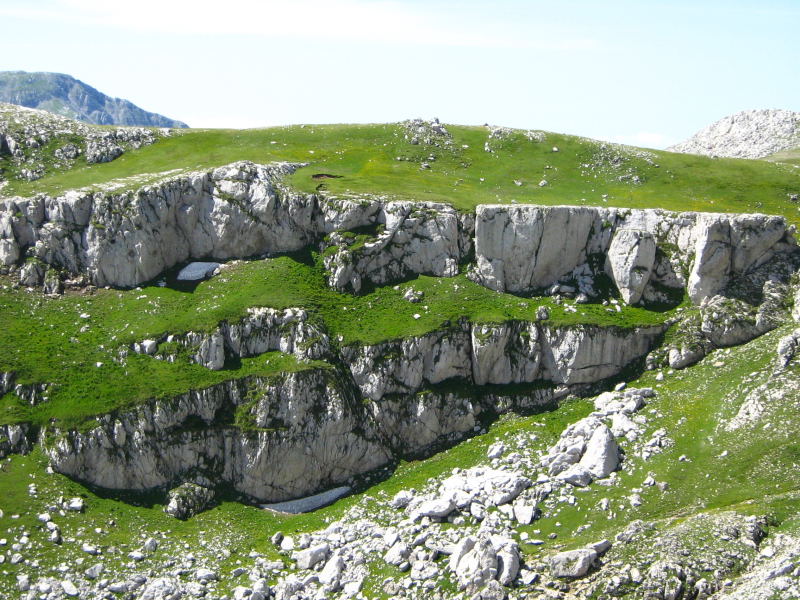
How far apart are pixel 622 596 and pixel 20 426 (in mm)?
37466

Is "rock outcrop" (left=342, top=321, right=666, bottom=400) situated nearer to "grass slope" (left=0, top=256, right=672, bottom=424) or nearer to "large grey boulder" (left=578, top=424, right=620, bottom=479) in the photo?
"grass slope" (left=0, top=256, right=672, bottom=424)

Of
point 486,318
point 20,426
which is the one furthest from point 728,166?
point 20,426

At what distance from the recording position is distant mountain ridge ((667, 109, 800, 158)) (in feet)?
379

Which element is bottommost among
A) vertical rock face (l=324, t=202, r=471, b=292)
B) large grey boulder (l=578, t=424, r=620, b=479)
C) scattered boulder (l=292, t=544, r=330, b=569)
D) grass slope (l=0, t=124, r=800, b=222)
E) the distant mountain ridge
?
scattered boulder (l=292, t=544, r=330, b=569)

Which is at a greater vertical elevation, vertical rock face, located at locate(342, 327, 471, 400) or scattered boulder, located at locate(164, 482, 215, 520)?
vertical rock face, located at locate(342, 327, 471, 400)

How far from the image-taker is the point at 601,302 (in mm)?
54062

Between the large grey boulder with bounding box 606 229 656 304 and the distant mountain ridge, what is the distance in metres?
74.6

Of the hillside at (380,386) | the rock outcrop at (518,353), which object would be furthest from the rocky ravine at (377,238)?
the rock outcrop at (518,353)

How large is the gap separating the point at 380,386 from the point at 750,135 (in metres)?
110

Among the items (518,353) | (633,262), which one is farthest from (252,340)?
(633,262)

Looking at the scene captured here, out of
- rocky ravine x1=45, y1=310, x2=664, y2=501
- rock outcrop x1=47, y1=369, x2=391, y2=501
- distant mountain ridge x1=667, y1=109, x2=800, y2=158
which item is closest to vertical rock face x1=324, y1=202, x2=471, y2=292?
rocky ravine x1=45, y1=310, x2=664, y2=501

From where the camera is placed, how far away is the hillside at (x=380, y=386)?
3466cm

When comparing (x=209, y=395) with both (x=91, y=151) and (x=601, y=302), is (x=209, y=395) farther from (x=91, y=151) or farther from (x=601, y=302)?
(x=91, y=151)

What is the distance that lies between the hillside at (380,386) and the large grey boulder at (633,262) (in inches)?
8.8
